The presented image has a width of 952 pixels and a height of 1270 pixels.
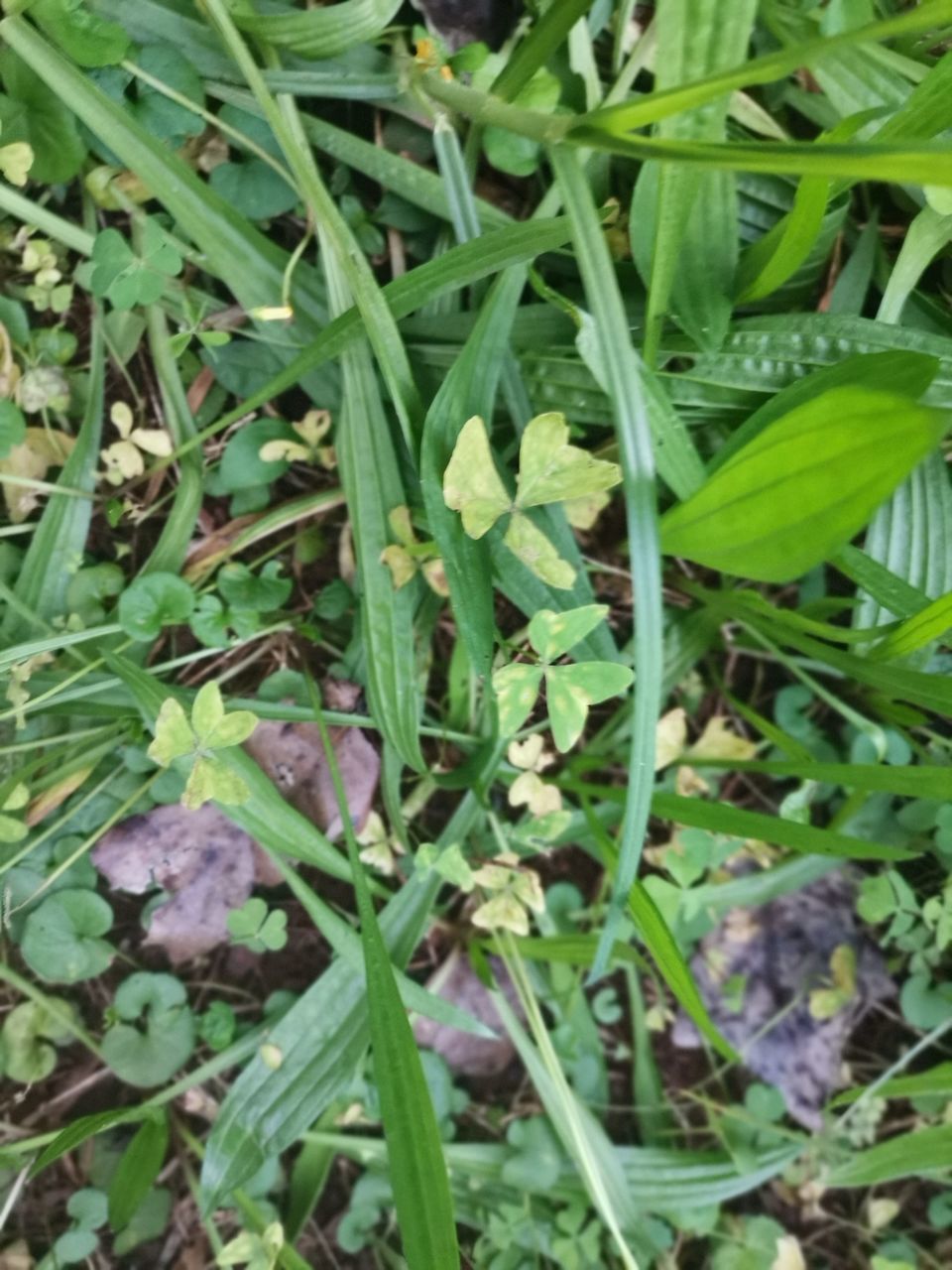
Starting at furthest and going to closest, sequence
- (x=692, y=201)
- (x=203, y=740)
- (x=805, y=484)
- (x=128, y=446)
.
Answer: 1. (x=128, y=446)
2. (x=203, y=740)
3. (x=692, y=201)
4. (x=805, y=484)

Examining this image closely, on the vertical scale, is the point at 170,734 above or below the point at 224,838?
above

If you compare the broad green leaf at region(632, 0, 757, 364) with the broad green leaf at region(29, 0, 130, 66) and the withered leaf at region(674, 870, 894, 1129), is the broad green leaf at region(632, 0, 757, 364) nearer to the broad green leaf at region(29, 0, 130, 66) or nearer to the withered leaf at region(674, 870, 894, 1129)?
the broad green leaf at region(29, 0, 130, 66)

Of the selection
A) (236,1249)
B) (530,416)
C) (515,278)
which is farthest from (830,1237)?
(515,278)

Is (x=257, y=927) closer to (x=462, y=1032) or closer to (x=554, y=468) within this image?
(x=462, y=1032)

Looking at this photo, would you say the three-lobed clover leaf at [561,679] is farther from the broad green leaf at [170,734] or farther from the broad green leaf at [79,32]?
the broad green leaf at [79,32]

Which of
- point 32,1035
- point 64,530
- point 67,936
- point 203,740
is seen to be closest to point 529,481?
point 203,740

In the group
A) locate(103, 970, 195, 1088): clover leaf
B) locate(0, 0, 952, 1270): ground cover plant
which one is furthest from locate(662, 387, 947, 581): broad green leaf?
locate(103, 970, 195, 1088): clover leaf

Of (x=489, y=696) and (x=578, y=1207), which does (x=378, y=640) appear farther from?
(x=578, y=1207)
